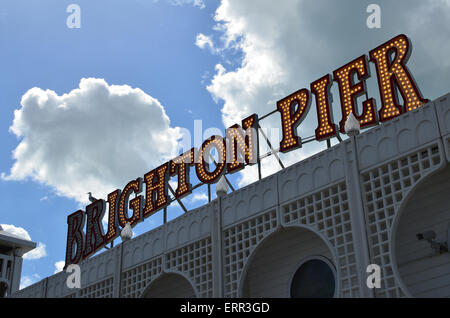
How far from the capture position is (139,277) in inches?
932

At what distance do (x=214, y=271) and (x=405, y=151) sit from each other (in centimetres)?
739

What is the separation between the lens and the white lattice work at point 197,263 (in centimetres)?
2067

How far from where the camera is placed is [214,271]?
2027 cm

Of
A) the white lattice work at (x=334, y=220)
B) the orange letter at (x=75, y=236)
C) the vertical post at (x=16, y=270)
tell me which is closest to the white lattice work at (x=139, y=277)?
the white lattice work at (x=334, y=220)

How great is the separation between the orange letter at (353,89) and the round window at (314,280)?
4.71 meters

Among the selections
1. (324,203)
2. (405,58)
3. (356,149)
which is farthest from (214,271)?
(405,58)

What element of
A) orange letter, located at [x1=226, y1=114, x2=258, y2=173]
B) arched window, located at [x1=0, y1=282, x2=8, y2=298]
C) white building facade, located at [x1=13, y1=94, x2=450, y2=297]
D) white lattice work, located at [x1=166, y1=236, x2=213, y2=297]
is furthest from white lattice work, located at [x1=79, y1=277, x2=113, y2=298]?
arched window, located at [x1=0, y1=282, x2=8, y2=298]

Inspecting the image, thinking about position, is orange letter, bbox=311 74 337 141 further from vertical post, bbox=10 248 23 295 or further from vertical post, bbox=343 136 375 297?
vertical post, bbox=10 248 23 295

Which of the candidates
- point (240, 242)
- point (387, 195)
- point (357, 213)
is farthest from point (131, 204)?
point (387, 195)

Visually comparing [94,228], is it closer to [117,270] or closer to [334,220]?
[117,270]

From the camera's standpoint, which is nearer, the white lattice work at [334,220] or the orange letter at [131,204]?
the white lattice work at [334,220]

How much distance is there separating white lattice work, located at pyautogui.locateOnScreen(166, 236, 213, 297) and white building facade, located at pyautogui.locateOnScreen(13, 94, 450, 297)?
4 cm

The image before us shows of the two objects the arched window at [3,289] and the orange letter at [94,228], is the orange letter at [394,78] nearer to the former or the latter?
the orange letter at [94,228]
